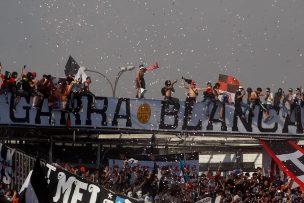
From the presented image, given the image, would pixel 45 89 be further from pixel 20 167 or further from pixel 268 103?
pixel 268 103

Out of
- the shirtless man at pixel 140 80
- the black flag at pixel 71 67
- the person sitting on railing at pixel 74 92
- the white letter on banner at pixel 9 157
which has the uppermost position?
the black flag at pixel 71 67

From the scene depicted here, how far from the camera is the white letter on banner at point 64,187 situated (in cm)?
1145

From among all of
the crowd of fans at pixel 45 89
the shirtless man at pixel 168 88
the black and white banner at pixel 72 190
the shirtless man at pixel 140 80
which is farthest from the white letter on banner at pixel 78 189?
the shirtless man at pixel 168 88

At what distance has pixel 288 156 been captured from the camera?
25.6m

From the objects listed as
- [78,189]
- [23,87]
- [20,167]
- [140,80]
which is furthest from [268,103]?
[78,189]

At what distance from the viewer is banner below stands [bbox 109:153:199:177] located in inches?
887

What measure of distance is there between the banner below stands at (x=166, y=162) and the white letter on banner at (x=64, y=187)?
10.7m

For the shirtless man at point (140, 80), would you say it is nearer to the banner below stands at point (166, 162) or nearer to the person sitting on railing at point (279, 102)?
the banner below stands at point (166, 162)

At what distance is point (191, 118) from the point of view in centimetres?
2373

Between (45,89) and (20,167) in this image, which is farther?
(45,89)

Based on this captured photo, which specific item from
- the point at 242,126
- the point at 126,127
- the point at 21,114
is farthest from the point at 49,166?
the point at 242,126

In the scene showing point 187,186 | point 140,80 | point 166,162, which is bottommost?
point 187,186

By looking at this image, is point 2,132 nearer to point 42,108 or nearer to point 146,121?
point 42,108

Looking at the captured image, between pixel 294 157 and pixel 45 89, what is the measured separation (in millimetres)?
10500
